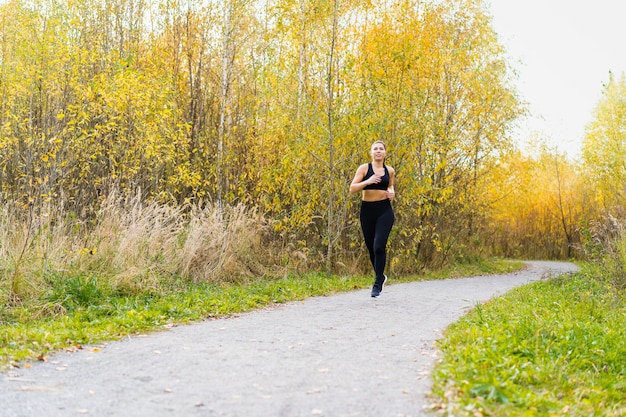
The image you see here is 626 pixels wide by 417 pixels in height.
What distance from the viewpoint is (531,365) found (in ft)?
→ 15.7

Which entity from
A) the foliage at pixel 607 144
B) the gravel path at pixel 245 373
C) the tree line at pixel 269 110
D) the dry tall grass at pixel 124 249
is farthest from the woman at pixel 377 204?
the foliage at pixel 607 144

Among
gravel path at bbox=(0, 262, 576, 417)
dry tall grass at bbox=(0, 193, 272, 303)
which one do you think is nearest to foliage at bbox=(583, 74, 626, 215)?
dry tall grass at bbox=(0, 193, 272, 303)

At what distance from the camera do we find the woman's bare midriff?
30.5ft

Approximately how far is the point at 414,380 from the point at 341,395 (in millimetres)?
705

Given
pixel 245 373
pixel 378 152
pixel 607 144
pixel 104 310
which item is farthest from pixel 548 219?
pixel 245 373

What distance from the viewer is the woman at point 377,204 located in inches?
360

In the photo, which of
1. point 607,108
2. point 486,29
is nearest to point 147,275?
point 486,29

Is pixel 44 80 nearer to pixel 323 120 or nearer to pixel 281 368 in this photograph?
pixel 323 120

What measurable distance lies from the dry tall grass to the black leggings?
331cm

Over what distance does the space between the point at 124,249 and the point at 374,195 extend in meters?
4.00

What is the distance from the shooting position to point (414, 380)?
14.8ft

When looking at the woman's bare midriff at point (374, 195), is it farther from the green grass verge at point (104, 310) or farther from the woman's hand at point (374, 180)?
the green grass verge at point (104, 310)

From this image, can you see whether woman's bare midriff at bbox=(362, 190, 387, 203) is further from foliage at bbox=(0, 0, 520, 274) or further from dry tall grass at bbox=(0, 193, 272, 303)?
foliage at bbox=(0, 0, 520, 274)

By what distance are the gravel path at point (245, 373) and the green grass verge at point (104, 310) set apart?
0.33 meters
